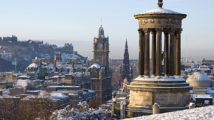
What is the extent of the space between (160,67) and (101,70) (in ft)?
476

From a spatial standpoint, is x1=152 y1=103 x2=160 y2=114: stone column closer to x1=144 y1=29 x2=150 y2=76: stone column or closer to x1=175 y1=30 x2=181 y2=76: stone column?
x1=144 y1=29 x2=150 y2=76: stone column

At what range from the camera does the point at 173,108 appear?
21500mm

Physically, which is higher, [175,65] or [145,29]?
[145,29]

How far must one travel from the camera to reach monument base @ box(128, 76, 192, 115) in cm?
2148

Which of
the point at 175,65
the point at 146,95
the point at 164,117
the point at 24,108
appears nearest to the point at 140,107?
the point at 146,95

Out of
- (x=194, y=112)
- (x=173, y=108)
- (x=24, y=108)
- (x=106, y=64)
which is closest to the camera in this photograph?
(x=194, y=112)

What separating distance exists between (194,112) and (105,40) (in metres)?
169

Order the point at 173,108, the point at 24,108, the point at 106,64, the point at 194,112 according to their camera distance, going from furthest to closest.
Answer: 1. the point at 106,64
2. the point at 24,108
3. the point at 173,108
4. the point at 194,112

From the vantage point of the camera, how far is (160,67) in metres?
22.2

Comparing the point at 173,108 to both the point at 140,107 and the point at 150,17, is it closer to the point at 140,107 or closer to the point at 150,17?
the point at 140,107

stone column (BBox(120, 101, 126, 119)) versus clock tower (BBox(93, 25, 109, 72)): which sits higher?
clock tower (BBox(93, 25, 109, 72))

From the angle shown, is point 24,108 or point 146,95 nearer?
point 146,95

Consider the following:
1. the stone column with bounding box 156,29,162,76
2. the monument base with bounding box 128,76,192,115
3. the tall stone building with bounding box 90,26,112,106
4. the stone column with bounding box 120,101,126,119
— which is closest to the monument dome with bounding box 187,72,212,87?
the tall stone building with bounding box 90,26,112,106

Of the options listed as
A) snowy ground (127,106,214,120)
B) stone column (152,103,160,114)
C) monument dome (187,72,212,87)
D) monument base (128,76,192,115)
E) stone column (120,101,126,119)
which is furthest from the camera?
monument dome (187,72,212,87)
